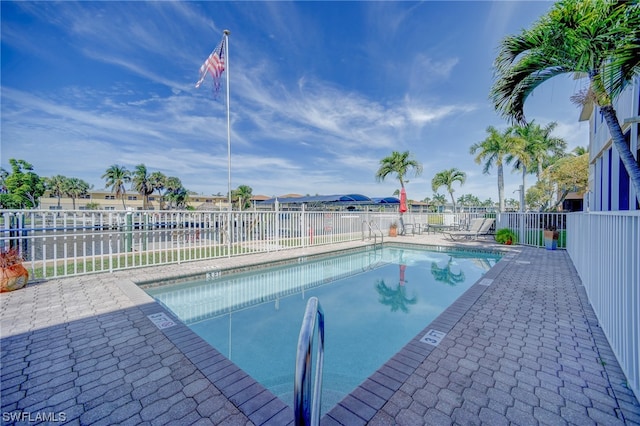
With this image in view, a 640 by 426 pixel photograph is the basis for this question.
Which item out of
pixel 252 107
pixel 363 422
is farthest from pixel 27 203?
pixel 363 422

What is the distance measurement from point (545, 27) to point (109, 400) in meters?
6.28

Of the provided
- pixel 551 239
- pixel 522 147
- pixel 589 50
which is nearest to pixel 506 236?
pixel 551 239

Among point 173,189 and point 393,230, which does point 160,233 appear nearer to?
point 393,230

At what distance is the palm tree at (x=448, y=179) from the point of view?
21.0 metres

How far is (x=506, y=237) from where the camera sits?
9.97 metres

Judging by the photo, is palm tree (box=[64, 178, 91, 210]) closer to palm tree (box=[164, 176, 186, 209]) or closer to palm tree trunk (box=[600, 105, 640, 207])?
palm tree (box=[164, 176, 186, 209])

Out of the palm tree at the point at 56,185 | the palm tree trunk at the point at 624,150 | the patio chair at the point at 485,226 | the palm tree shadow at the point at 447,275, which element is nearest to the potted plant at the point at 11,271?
the palm tree shadow at the point at 447,275

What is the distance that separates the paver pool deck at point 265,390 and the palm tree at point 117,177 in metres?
45.3

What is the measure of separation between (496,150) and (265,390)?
1857cm

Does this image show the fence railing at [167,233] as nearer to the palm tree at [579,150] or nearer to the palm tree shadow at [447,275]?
the palm tree shadow at [447,275]

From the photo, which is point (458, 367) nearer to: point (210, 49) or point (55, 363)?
point (55, 363)

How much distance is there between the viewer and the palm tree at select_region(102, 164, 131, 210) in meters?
39.0

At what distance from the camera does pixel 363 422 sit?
1641 millimetres

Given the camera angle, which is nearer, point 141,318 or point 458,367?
point 458,367
